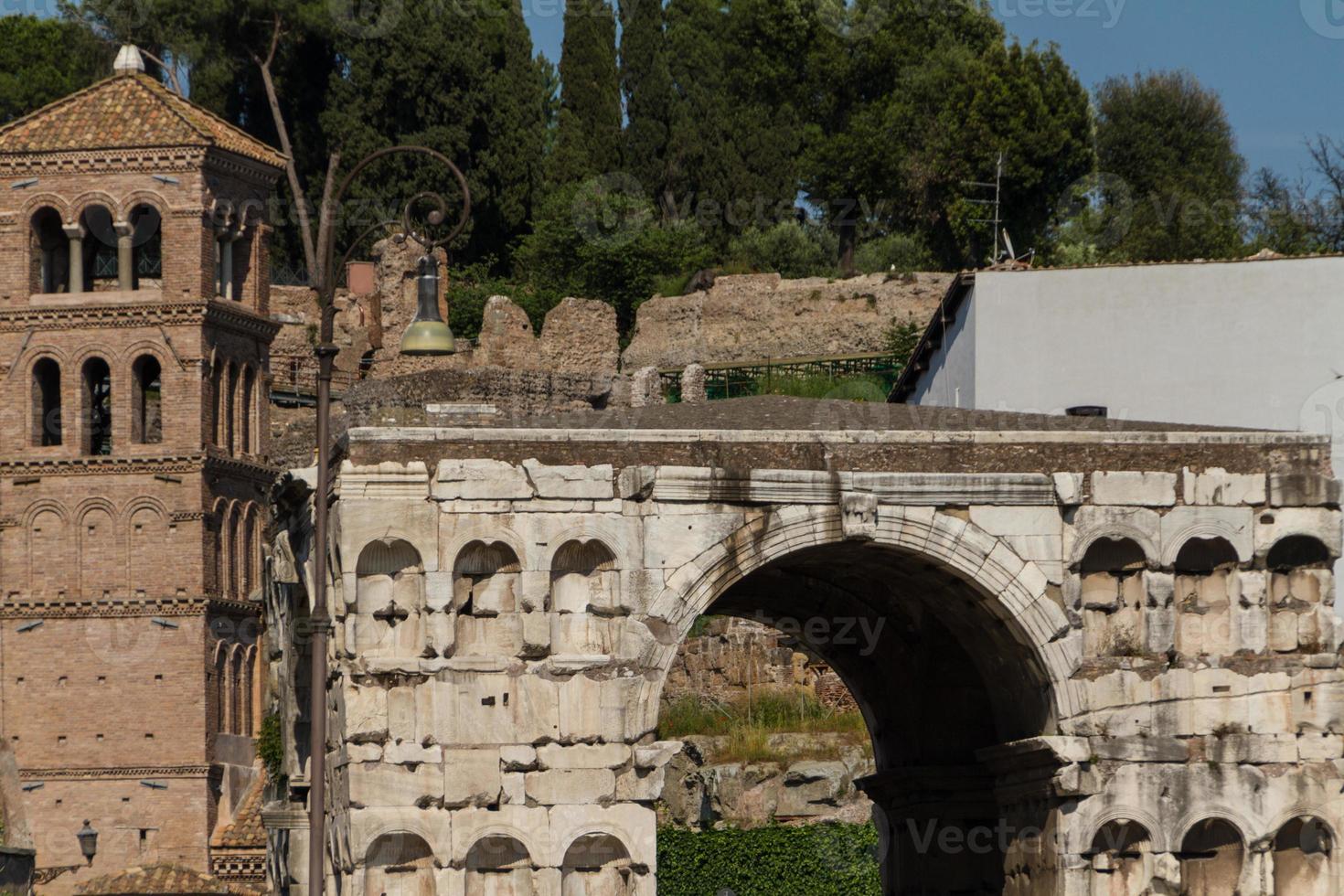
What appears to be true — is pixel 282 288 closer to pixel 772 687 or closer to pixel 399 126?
pixel 399 126

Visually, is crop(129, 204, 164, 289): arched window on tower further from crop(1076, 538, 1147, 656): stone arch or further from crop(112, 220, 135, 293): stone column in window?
crop(1076, 538, 1147, 656): stone arch

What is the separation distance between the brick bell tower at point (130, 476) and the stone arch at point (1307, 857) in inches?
1387

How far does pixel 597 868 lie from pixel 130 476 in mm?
37811

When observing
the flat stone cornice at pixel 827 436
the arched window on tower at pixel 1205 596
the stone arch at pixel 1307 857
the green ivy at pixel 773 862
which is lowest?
the green ivy at pixel 773 862

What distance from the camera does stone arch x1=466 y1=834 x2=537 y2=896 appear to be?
28922 millimetres

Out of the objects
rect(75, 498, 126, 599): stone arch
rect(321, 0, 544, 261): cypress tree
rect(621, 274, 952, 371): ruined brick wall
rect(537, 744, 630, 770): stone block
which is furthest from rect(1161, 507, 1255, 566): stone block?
rect(321, 0, 544, 261): cypress tree

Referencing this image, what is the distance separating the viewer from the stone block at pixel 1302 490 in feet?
99.9

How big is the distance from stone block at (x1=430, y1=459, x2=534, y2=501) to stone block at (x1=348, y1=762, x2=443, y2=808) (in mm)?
2783

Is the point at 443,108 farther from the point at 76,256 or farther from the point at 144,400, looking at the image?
the point at 76,256

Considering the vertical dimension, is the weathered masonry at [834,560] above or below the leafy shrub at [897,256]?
below

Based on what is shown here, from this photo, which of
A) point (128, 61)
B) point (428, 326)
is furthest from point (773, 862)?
point (128, 61)

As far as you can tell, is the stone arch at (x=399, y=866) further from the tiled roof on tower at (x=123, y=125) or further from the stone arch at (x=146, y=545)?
the tiled roof on tower at (x=123, y=125)

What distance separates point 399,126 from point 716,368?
43.7ft

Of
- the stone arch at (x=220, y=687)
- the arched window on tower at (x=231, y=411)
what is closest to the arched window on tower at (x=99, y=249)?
the arched window on tower at (x=231, y=411)
